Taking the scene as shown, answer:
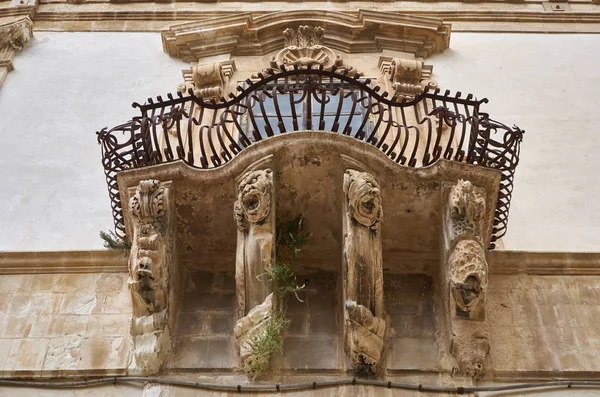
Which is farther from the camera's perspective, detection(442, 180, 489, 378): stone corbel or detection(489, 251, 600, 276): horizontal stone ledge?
detection(489, 251, 600, 276): horizontal stone ledge

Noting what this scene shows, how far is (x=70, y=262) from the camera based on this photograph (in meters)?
6.91

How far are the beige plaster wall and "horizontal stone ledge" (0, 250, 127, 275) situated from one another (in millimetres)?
46

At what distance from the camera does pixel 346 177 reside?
6.14 m

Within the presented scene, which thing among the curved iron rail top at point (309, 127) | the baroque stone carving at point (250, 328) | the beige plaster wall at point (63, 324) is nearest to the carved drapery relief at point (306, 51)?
the curved iron rail top at point (309, 127)

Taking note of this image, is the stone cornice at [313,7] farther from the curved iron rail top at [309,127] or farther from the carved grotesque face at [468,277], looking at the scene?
the carved grotesque face at [468,277]

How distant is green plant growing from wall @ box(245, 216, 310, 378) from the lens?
234 inches

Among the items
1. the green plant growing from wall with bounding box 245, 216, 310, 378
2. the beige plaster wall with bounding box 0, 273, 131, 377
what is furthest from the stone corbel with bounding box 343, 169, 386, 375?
the beige plaster wall with bounding box 0, 273, 131, 377

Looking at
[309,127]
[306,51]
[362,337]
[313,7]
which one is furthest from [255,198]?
[313,7]

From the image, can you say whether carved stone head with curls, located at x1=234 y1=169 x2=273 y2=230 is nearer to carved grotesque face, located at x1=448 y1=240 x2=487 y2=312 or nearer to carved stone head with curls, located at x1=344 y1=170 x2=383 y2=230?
carved stone head with curls, located at x1=344 y1=170 x2=383 y2=230

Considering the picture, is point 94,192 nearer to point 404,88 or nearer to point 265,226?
point 265,226

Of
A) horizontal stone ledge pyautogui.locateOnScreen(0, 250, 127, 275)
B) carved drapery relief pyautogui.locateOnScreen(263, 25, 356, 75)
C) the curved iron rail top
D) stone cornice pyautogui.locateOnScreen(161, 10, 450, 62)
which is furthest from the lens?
stone cornice pyautogui.locateOnScreen(161, 10, 450, 62)

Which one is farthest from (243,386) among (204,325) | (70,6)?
(70,6)

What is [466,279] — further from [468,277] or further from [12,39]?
[12,39]

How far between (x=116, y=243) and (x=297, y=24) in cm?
388
